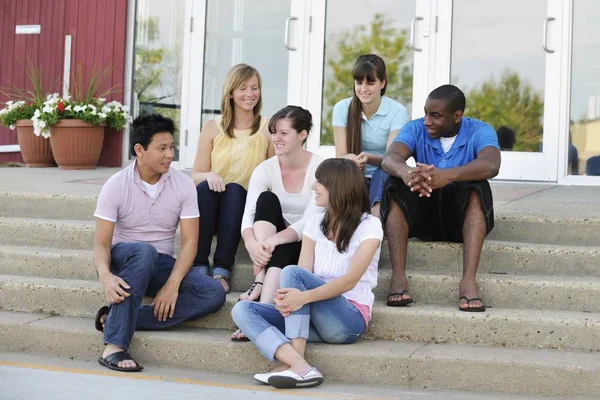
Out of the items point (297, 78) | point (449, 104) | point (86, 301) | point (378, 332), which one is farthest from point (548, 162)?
point (86, 301)

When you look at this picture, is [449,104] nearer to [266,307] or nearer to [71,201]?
[266,307]

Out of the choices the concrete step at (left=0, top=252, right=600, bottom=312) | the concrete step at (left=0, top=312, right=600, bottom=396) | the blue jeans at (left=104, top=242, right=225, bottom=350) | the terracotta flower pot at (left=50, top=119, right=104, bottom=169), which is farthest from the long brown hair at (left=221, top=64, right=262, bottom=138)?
the terracotta flower pot at (left=50, top=119, right=104, bottom=169)

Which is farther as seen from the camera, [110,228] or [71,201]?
[71,201]

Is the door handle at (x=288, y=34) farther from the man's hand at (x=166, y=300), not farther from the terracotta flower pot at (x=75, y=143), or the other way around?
the man's hand at (x=166, y=300)

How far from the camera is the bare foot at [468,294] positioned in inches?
167

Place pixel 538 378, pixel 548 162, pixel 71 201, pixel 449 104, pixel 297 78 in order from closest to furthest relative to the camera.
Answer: pixel 538 378, pixel 449 104, pixel 71 201, pixel 548 162, pixel 297 78

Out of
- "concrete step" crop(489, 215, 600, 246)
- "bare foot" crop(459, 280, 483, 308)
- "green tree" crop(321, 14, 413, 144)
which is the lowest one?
"bare foot" crop(459, 280, 483, 308)

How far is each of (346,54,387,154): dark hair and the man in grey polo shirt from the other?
1.00 m

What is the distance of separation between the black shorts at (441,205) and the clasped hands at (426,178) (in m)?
0.12

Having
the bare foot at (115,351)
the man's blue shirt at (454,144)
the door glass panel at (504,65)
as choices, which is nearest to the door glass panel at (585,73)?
the door glass panel at (504,65)

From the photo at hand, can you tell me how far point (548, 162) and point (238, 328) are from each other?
356 centimetres

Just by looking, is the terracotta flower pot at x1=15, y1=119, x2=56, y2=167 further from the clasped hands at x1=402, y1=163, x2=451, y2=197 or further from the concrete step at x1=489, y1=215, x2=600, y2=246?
the clasped hands at x1=402, y1=163, x2=451, y2=197

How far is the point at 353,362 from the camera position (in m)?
3.97

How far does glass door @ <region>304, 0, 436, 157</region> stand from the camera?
7.39 metres
